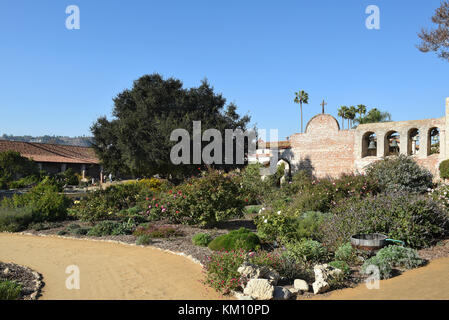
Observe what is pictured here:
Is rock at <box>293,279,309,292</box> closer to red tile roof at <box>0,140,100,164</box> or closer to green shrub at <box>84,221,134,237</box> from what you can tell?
green shrub at <box>84,221,134,237</box>

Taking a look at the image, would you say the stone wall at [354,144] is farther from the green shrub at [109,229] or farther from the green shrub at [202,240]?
the green shrub at [109,229]

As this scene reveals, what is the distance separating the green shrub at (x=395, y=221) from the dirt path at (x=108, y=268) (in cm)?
375

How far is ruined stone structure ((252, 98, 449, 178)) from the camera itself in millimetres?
20047

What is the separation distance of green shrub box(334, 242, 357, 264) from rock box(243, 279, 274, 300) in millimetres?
2481

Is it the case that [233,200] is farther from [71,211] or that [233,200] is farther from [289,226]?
[71,211]

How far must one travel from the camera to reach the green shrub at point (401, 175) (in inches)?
557

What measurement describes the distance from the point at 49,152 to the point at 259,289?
39.3m

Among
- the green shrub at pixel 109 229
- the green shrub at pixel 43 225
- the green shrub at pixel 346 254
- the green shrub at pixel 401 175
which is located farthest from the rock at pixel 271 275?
the green shrub at pixel 401 175

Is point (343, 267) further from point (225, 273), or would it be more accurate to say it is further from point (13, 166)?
point (13, 166)

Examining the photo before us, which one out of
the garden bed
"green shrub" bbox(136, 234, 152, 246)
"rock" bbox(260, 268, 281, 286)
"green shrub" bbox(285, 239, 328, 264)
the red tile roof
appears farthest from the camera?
the red tile roof

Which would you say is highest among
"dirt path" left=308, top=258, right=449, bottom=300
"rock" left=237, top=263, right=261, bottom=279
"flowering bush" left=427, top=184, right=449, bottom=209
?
"flowering bush" left=427, top=184, right=449, bottom=209

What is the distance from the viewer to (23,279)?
6.25 metres

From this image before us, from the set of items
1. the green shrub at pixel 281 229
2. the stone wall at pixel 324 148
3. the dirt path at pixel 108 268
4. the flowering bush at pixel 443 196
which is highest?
the stone wall at pixel 324 148

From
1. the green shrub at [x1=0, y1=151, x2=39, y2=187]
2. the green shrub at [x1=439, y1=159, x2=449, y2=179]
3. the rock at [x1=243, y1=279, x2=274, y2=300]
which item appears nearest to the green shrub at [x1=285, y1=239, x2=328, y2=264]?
the rock at [x1=243, y1=279, x2=274, y2=300]
